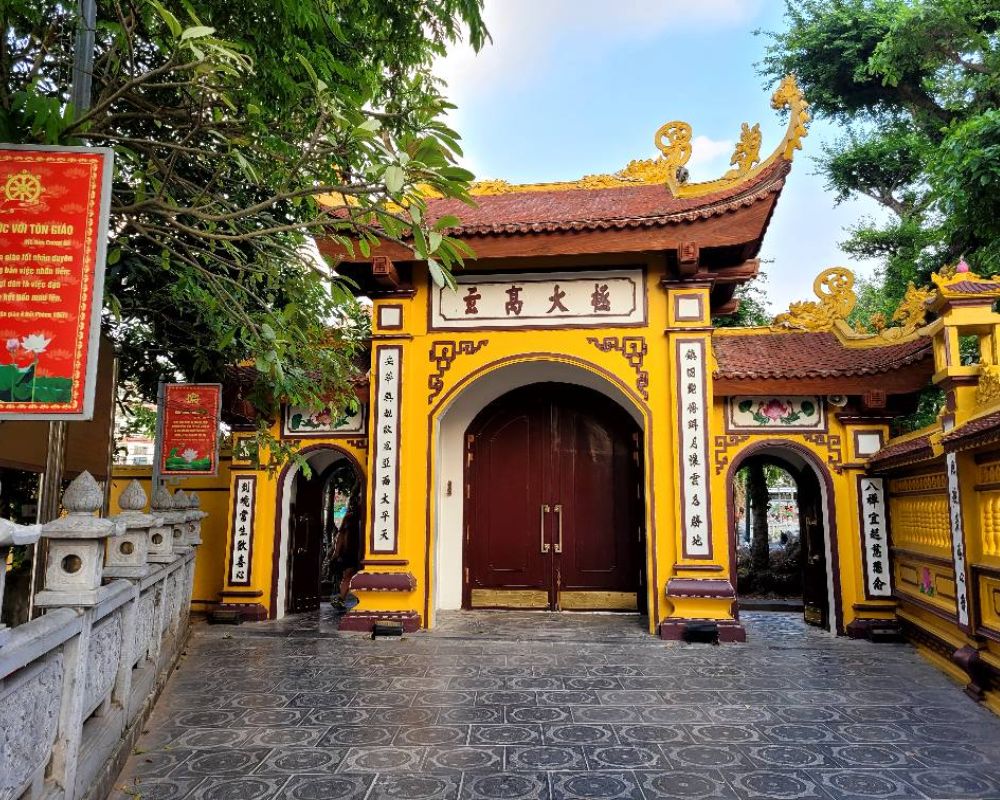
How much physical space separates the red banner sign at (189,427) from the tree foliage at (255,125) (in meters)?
0.99

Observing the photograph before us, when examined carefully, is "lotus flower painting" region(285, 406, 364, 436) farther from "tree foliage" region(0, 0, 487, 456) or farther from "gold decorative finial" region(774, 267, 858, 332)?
"gold decorative finial" region(774, 267, 858, 332)

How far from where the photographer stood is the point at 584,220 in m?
6.46

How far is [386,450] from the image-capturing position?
6.72 metres

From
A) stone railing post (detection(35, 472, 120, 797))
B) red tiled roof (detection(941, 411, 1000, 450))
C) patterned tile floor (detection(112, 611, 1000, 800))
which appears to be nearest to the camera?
stone railing post (detection(35, 472, 120, 797))

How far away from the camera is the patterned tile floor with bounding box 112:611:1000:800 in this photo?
3.01 metres

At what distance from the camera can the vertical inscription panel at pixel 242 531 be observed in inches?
284

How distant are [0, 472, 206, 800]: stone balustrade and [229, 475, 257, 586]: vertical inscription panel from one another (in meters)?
3.07

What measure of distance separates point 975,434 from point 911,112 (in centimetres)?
1187

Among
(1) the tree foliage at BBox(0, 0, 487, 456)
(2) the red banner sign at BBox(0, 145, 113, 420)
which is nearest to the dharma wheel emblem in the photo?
(2) the red banner sign at BBox(0, 145, 113, 420)

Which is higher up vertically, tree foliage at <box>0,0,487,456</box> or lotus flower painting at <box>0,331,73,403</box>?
tree foliage at <box>0,0,487,456</box>

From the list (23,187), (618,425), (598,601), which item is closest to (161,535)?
(23,187)

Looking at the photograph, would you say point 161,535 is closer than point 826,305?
Yes

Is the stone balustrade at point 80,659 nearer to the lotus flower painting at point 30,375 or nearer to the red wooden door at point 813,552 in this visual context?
the lotus flower painting at point 30,375

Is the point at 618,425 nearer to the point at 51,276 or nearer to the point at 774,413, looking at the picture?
the point at 774,413
